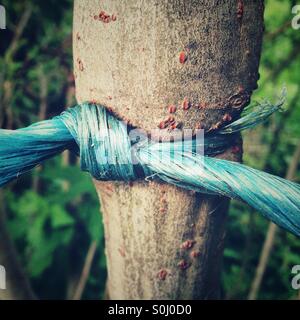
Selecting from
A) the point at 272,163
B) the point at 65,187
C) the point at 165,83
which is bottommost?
the point at 65,187

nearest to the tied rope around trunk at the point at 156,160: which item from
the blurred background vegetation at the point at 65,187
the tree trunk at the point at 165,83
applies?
the tree trunk at the point at 165,83

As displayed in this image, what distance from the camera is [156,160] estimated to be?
41cm

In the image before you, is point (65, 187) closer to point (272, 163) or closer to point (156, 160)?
point (272, 163)

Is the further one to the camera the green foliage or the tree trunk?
the green foliage

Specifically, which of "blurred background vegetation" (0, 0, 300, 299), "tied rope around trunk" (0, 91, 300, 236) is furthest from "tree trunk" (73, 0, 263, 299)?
"blurred background vegetation" (0, 0, 300, 299)

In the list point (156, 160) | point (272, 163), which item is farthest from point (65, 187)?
point (156, 160)

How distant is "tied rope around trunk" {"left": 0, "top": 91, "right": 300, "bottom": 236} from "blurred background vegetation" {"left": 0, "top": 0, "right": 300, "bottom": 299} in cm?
72

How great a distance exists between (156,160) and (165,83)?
0.09 metres

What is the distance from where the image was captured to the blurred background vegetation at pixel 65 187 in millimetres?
1220

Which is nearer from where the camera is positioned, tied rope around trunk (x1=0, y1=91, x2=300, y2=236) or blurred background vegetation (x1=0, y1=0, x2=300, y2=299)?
tied rope around trunk (x1=0, y1=91, x2=300, y2=236)

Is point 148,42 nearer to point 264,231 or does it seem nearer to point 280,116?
point 280,116

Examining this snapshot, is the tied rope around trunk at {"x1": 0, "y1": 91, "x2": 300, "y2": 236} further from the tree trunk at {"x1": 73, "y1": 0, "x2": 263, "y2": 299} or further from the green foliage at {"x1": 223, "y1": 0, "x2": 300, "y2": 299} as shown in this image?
the green foliage at {"x1": 223, "y1": 0, "x2": 300, "y2": 299}

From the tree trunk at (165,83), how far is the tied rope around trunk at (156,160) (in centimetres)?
2

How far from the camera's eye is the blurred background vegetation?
48.0 inches
